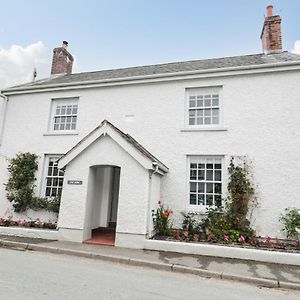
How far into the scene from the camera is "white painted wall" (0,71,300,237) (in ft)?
29.7

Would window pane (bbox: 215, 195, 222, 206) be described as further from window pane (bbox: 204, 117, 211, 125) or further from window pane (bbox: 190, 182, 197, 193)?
window pane (bbox: 204, 117, 211, 125)

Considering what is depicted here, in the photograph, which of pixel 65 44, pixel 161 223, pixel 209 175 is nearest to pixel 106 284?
pixel 161 223

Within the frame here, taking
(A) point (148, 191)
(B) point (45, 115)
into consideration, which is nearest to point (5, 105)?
(B) point (45, 115)

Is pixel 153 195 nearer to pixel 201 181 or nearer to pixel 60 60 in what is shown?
pixel 201 181

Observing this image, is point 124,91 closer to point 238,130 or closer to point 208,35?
point 208,35

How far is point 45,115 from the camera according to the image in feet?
41.2

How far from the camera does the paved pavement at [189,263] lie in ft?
18.8

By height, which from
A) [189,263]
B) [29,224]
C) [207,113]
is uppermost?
[207,113]

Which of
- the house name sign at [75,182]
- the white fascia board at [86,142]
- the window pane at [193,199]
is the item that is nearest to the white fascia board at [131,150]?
the white fascia board at [86,142]

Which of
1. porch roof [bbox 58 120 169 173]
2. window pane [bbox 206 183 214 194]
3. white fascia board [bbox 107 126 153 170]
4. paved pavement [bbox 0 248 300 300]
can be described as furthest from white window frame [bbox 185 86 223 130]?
paved pavement [bbox 0 248 300 300]

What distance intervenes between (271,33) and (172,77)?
593 cm

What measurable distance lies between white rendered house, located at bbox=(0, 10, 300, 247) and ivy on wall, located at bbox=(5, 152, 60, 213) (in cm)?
41

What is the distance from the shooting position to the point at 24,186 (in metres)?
11.7

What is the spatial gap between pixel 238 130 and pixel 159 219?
478 centimetres
